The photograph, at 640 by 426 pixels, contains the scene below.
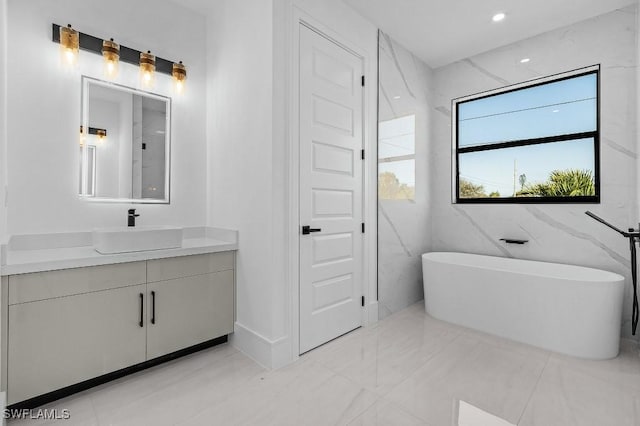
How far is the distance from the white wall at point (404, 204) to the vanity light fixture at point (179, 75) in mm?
1747

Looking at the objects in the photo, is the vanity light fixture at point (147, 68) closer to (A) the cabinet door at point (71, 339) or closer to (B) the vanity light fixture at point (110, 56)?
(B) the vanity light fixture at point (110, 56)

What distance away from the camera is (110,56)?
2.19 m

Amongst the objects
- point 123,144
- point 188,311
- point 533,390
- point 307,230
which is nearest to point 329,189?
point 307,230

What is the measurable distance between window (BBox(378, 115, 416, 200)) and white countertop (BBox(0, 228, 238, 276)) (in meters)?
1.56

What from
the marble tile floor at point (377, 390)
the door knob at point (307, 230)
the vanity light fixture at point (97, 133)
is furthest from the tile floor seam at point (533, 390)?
the vanity light fixture at point (97, 133)

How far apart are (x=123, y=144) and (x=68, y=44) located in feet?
2.24

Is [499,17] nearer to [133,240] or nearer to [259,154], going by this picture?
[259,154]

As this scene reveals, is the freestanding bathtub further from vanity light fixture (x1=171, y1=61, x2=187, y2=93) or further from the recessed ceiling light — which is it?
vanity light fixture (x1=171, y1=61, x2=187, y2=93)

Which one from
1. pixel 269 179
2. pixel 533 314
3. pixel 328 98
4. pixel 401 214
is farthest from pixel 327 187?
pixel 533 314

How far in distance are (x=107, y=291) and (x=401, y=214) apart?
2.61 meters

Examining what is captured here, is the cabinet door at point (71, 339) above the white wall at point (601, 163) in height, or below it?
below

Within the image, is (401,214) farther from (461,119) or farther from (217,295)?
(217,295)

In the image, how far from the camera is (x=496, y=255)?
11.0 feet

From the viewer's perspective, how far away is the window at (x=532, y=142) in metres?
2.89
